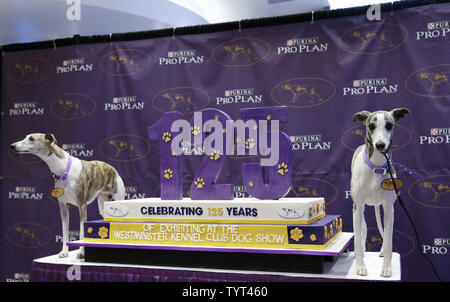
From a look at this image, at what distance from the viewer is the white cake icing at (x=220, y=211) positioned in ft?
6.77

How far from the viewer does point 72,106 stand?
4.08 m

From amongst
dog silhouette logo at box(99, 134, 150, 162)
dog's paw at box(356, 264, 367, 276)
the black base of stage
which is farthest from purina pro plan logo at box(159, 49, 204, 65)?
dog's paw at box(356, 264, 367, 276)

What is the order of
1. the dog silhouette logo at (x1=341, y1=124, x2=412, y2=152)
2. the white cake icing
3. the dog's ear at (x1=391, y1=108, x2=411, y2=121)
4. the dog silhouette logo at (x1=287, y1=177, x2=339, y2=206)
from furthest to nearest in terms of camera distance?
the dog silhouette logo at (x1=287, y1=177, x2=339, y2=206), the dog silhouette logo at (x1=341, y1=124, x2=412, y2=152), the white cake icing, the dog's ear at (x1=391, y1=108, x2=411, y2=121)

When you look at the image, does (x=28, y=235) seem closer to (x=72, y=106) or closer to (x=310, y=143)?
(x=72, y=106)

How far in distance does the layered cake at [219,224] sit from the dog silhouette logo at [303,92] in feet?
4.32

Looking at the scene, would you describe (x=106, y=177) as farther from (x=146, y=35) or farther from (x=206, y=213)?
(x=146, y=35)

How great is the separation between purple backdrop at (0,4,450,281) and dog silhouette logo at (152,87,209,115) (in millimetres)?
10

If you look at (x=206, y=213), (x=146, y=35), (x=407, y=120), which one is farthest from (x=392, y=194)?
(x=146, y=35)

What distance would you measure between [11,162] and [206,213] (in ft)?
9.75

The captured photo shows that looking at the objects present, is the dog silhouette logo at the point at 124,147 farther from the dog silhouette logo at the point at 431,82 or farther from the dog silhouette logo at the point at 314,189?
the dog silhouette logo at the point at 431,82

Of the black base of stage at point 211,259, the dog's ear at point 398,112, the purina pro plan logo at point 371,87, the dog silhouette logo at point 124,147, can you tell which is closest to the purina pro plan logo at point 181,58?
the dog silhouette logo at point 124,147

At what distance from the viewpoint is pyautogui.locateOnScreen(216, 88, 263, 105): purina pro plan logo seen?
3615 mm

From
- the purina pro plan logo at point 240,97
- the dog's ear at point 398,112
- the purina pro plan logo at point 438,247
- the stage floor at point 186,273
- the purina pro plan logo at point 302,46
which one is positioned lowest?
the purina pro plan logo at point 438,247

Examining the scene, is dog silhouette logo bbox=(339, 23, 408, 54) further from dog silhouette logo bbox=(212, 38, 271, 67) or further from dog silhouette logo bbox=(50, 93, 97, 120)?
dog silhouette logo bbox=(50, 93, 97, 120)
